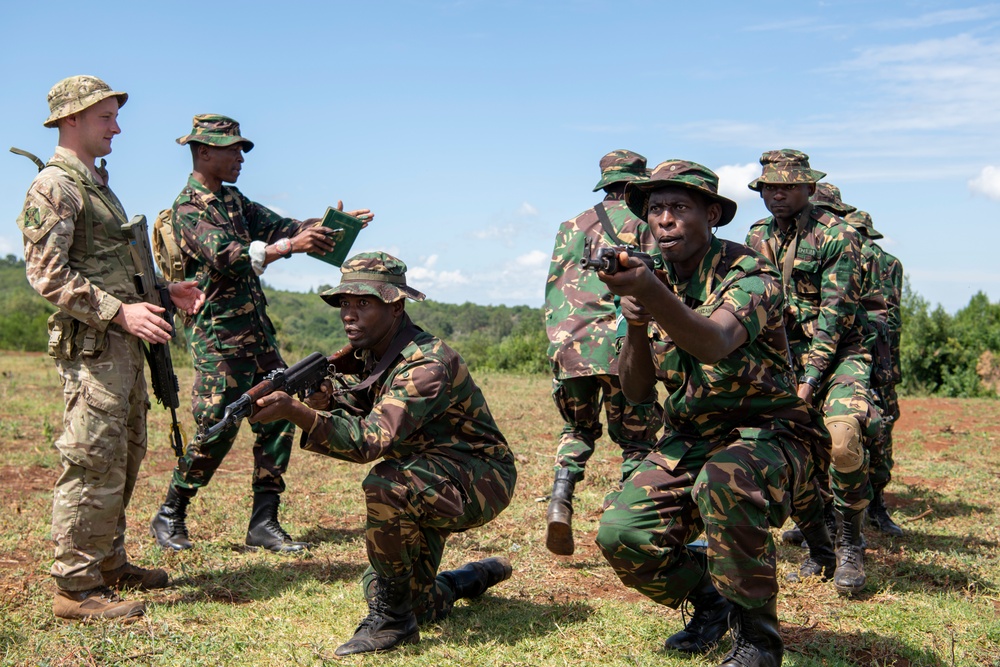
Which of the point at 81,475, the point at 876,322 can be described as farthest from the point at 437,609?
the point at 876,322

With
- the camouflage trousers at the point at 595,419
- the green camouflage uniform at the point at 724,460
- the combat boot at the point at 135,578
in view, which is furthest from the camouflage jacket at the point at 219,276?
the green camouflage uniform at the point at 724,460

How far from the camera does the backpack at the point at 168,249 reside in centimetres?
620

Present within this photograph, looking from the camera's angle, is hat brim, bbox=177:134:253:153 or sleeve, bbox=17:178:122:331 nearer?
sleeve, bbox=17:178:122:331

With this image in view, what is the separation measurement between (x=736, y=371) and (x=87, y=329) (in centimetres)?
316

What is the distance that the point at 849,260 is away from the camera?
595cm

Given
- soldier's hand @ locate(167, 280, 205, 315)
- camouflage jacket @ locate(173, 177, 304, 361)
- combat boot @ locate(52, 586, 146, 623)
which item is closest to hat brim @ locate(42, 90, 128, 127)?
soldier's hand @ locate(167, 280, 205, 315)

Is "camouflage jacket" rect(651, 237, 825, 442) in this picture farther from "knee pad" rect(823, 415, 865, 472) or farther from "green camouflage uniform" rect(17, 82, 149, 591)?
"green camouflage uniform" rect(17, 82, 149, 591)

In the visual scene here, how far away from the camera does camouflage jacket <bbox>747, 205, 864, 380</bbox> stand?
19.4ft

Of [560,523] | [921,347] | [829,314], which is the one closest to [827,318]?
[829,314]

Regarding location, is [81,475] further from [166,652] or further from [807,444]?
[807,444]

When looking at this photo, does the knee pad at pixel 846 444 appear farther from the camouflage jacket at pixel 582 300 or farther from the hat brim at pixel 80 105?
the hat brim at pixel 80 105

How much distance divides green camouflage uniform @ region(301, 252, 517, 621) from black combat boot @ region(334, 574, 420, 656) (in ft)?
0.23

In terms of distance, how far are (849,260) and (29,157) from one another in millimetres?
4767

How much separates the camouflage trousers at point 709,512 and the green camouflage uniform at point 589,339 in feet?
5.00
